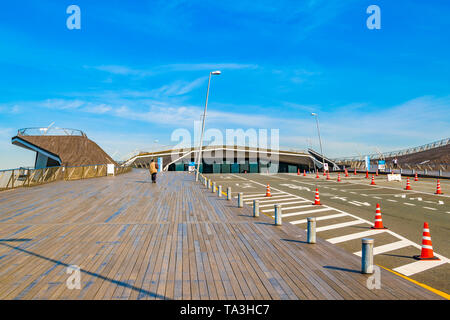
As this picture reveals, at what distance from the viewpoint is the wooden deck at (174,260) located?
4.86 metres

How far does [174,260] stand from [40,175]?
22.1 m

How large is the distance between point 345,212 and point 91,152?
1757 inches

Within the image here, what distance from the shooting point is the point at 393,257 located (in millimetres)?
7875

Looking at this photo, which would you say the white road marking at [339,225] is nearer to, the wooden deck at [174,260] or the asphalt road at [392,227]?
the asphalt road at [392,227]

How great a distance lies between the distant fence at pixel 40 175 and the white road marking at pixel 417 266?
20.7 m

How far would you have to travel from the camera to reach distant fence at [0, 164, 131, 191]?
2009cm

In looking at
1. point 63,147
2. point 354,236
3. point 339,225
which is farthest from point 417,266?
point 63,147

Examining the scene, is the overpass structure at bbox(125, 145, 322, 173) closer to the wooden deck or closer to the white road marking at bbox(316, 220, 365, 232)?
the white road marking at bbox(316, 220, 365, 232)

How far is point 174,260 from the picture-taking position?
21.0 ft

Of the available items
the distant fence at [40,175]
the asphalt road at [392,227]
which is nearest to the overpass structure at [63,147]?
the distant fence at [40,175]

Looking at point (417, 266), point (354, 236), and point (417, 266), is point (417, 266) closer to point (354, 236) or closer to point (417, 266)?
point (417, 266)

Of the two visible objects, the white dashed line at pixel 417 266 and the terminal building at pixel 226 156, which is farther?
the terminal building at pixel 226 156

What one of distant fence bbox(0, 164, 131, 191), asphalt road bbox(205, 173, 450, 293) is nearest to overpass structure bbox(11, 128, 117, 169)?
distant fence bbox(0, 164, 131, 191)
